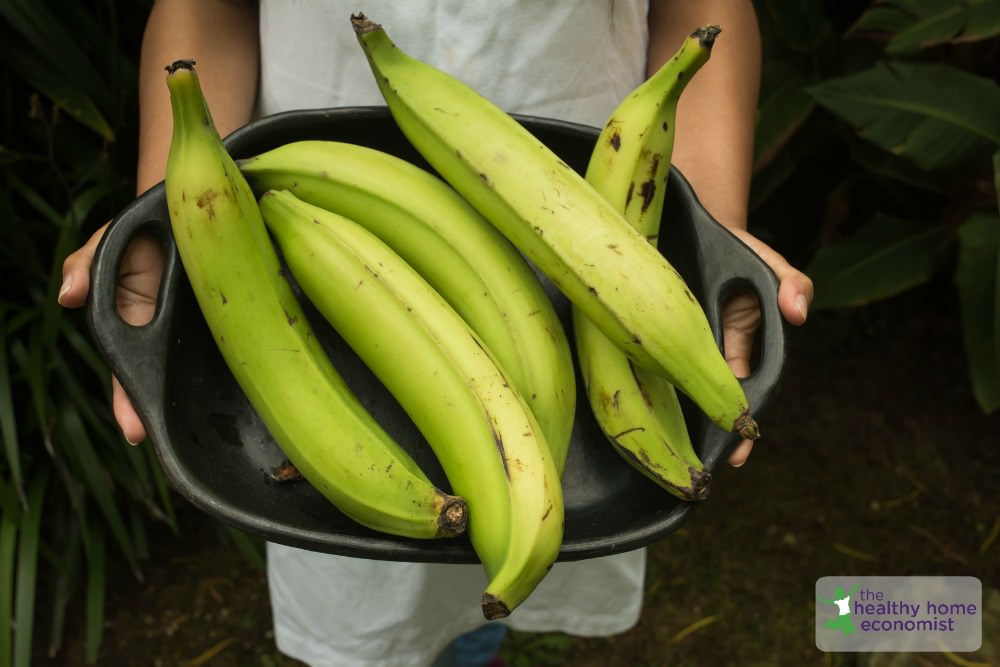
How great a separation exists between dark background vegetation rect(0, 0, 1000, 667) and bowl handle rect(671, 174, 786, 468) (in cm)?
95

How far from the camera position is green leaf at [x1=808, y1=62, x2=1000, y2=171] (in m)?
1.73

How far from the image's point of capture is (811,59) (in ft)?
6.58

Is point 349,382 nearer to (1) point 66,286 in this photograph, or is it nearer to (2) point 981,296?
(1) point 66,286

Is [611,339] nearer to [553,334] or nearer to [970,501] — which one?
[553,334]

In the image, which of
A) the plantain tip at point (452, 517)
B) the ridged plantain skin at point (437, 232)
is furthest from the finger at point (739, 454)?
the plantain tip at point (452, 517)

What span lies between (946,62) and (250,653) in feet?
6.80

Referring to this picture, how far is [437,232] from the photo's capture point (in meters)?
0.89

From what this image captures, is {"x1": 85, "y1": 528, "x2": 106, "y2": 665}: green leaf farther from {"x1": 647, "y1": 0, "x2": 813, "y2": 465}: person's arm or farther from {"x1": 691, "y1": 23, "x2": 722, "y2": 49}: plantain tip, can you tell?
{"x1": 691, "y1": 23, "x2": 722, "y2": 49}: plantain tip

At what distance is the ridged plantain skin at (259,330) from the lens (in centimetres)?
76

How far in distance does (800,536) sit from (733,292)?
52.8 inches

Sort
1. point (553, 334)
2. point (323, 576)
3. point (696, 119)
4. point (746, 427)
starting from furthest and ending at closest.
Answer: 1. point (323, 576)
2. point (696, 119)
3. point (553, 334)
4. point (746, 427)

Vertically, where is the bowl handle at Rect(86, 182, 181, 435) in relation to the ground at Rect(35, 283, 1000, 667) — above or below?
above

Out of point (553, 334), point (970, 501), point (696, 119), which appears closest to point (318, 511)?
point (553, 334)

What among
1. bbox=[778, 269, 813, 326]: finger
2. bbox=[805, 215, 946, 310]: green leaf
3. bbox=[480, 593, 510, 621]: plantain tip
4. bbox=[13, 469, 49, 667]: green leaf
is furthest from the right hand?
bbox=[805, 215, 946, 310]: green leaf
